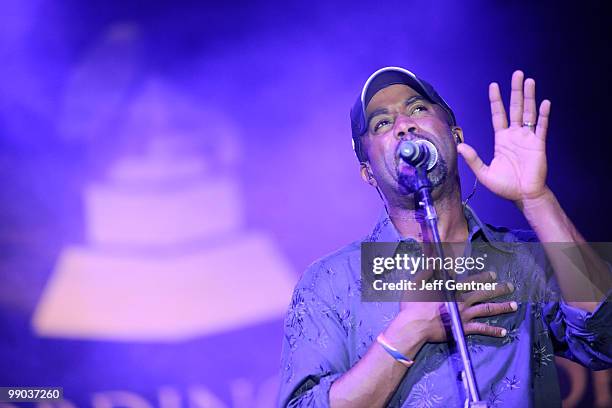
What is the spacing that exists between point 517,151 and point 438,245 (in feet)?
1.94

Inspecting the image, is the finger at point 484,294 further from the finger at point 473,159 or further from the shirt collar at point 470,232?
the finger at point 473,159

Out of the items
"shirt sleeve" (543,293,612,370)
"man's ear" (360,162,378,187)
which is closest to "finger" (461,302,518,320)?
"shirt sleeve" (543,293,612,370)

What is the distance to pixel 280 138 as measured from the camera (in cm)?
302

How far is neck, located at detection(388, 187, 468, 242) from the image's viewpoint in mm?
2184

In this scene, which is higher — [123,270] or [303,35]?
[303,35]

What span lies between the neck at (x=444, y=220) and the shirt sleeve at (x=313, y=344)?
326 millimetres

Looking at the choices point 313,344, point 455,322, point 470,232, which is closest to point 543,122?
point 470,232

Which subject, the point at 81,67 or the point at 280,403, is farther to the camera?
the point at 81,67

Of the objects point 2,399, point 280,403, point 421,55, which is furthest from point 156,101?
point 280,403

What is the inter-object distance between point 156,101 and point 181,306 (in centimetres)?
99

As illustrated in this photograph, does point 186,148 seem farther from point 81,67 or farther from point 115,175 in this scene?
point 81,67

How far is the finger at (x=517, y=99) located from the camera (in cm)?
202

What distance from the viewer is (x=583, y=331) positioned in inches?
73.3

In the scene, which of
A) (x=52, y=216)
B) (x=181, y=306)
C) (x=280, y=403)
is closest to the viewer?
(x=280, y=403)
